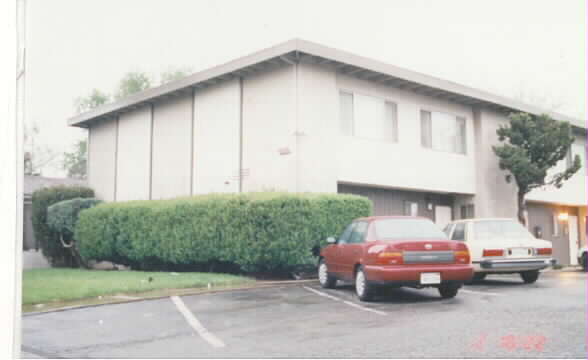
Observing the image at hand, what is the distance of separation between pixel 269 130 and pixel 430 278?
7.95 meters

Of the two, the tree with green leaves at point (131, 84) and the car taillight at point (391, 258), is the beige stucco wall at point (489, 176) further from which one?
the tree with green leaves at point (131, 84)

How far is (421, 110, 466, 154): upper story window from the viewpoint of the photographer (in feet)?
65.9

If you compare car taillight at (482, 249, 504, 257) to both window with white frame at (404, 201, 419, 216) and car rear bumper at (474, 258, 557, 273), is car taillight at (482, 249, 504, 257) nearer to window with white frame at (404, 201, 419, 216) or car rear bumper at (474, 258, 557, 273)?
car rear bumper at (474, 258, 557, 273)

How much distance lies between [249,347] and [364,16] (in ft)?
12.1

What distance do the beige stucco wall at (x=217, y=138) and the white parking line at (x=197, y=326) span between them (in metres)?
7.30

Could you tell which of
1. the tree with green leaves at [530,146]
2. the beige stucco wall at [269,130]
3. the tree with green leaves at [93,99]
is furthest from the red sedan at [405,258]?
the tree with green leaves at [93,99]

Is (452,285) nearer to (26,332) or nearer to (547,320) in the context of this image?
(547,320)

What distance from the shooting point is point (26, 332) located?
7781 mm

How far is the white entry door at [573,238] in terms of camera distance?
28.2 meters

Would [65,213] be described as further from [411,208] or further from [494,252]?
[494,252]

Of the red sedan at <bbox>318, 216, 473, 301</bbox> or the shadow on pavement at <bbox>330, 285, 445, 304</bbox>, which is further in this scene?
the shadow on pavement at <bbox>330, 285, 445, 304</bbox>

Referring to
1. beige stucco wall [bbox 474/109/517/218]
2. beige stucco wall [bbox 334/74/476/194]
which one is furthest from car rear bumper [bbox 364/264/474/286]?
beige stucco wall [bbox 474/109/517/218]

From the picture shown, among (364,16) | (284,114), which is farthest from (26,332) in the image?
(284,114)
